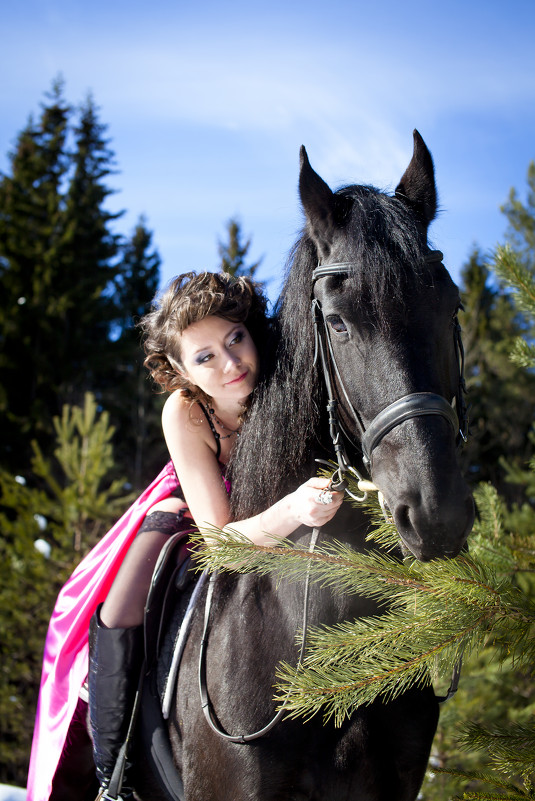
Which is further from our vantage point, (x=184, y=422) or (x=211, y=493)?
(x=184, y=422)

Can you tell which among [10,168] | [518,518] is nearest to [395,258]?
[518,518]

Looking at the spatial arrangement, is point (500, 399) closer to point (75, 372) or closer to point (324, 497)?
point (75, 372)

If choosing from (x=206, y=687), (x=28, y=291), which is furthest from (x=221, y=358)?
(x=28, y=291)

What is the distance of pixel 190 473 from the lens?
1.80 m

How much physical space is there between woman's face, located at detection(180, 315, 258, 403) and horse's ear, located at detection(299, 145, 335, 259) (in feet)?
1.56

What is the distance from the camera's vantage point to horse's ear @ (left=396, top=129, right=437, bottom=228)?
1588 mm

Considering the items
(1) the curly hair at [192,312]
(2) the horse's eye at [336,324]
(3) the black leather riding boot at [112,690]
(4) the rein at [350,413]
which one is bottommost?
(3) the black leather riding boot at [112,690]

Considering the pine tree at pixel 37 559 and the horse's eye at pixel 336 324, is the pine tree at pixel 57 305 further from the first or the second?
the horse's eye at pixel 336 324

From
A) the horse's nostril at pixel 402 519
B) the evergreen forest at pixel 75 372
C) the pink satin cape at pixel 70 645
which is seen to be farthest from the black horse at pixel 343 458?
the evergreen forest at pixel 75 372

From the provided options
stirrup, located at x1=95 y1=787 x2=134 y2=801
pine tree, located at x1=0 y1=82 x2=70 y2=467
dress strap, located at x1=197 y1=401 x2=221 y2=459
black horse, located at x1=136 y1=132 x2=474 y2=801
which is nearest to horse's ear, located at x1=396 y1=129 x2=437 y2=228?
black horse, located at x1=136 y1=132 x2=474 y2=801

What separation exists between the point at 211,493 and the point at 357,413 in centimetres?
62

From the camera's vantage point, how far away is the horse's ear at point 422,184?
1.59 metres

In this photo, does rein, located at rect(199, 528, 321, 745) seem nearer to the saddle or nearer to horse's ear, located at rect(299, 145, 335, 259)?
the saddle

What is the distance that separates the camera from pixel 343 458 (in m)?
1.36
